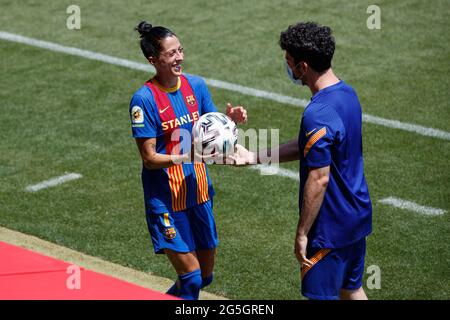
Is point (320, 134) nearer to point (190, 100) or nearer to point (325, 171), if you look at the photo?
point (325, 171)

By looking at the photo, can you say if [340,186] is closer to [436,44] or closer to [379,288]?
[379,288]

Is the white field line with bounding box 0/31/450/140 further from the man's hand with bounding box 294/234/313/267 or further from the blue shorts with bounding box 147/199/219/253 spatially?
the man's hand with bounding box 294/234/313/267

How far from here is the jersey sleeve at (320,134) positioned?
17.9 feet

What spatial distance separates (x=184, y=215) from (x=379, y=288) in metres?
2.03

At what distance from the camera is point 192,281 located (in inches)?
250

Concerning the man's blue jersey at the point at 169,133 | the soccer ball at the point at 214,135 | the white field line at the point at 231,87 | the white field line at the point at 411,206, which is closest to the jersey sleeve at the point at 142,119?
the man's blue jersey at the point at 169,133

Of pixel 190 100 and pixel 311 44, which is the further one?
pixel 190 100

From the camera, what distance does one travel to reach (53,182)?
968 cm

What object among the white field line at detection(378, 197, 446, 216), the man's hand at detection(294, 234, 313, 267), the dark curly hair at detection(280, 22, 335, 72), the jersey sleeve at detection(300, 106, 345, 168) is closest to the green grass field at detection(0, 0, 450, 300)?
the white field line at detection(378, 197, 446, 216)

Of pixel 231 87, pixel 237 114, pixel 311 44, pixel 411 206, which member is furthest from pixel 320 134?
pixel 231 87

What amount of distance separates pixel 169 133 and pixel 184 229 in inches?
27.2

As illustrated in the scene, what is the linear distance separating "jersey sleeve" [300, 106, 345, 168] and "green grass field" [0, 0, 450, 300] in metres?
2.23

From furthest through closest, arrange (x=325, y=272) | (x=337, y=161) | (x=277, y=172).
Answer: (x=277, y=172) → (x=325, y=272) → (x=337, y=161)

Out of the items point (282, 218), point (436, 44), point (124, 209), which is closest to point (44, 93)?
point (124, 209)
